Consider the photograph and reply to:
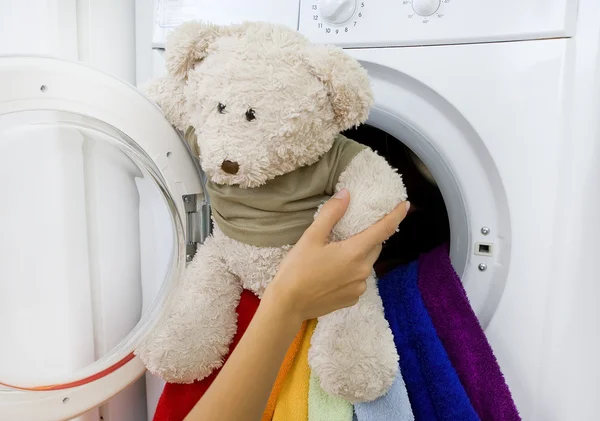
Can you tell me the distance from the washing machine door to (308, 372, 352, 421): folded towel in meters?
0.25

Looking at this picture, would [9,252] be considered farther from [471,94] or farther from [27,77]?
[471,94]

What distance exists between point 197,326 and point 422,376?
0.32 metres

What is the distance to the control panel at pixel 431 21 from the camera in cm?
63

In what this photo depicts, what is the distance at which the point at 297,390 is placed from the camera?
67 cm

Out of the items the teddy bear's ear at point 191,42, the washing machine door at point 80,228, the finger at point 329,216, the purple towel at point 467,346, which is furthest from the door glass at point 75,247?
the purple towel at point 467,346

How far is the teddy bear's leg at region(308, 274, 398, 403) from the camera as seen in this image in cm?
60

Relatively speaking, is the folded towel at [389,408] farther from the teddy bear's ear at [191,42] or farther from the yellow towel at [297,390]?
the teddy bear's ear at [191,42]

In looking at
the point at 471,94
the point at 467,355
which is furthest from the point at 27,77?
the point at 467,355

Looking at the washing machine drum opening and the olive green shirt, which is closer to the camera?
the olive green shirt

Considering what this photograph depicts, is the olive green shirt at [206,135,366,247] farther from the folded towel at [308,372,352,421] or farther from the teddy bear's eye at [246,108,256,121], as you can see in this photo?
the folded towel at [308,372,352,421]

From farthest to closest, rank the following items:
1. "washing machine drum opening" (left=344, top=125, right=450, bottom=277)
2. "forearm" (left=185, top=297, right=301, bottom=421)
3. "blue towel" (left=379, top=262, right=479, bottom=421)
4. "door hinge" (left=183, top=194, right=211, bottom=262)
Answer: "washing machine drum opening" (left=344, top=125, right=450, bottom=277)
"door hinge" (left=183, top=194, right=211, bottom=262)
"blue towel" (left=379, top=262, right=479, bottom=421)
"forearm" (left=185, top=297, right=301, bottom=421)

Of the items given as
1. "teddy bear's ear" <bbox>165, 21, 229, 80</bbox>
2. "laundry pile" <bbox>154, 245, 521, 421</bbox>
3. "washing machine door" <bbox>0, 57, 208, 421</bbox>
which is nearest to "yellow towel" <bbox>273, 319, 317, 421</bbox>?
"laundry pile" <bbox>154, 245, 521, 421</bbox>

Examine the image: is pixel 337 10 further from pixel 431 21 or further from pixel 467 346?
pixel 467 346

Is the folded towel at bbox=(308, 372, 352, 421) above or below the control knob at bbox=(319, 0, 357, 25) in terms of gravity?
below
